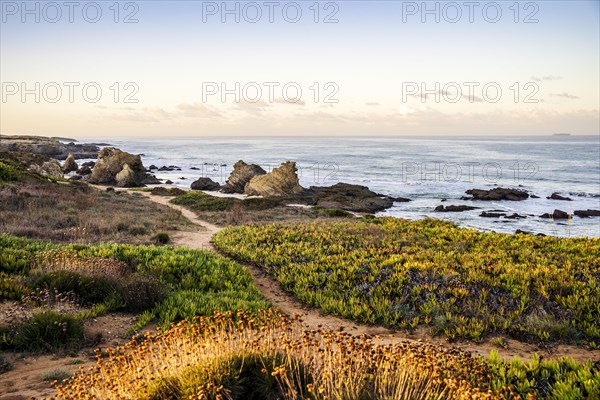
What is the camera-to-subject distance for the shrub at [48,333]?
6.89 meters

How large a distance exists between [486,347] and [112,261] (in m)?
9.22

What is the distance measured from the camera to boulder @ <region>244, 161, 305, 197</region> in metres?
50.0

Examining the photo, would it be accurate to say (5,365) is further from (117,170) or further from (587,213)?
(117,170)

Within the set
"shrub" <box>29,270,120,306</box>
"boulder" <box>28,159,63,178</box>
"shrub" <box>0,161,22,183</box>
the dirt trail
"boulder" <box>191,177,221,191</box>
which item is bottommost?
the dirt trail

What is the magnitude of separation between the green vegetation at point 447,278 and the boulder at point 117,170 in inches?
1801

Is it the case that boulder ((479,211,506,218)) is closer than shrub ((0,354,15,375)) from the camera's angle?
No

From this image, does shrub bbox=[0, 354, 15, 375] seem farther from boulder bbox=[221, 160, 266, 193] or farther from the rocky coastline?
boulder bbox=[221, 160, 266, 193]

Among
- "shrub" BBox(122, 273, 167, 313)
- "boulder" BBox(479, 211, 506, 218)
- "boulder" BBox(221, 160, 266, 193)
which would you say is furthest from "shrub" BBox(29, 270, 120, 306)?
"boulder" BBox(221, 160, 266, 193)

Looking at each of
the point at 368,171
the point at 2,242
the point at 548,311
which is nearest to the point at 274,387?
the point at 548,311

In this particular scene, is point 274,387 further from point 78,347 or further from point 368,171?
point 368,171

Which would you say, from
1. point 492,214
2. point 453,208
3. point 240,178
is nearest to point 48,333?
point 492,214

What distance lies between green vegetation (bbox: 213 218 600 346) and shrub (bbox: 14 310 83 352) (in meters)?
5.42

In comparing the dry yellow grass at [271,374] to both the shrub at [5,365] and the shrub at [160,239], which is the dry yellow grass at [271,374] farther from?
the shrub at [160,239]

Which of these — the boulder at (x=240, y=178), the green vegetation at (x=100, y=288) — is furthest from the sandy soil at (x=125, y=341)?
the boulder at (x=240, y=178)
